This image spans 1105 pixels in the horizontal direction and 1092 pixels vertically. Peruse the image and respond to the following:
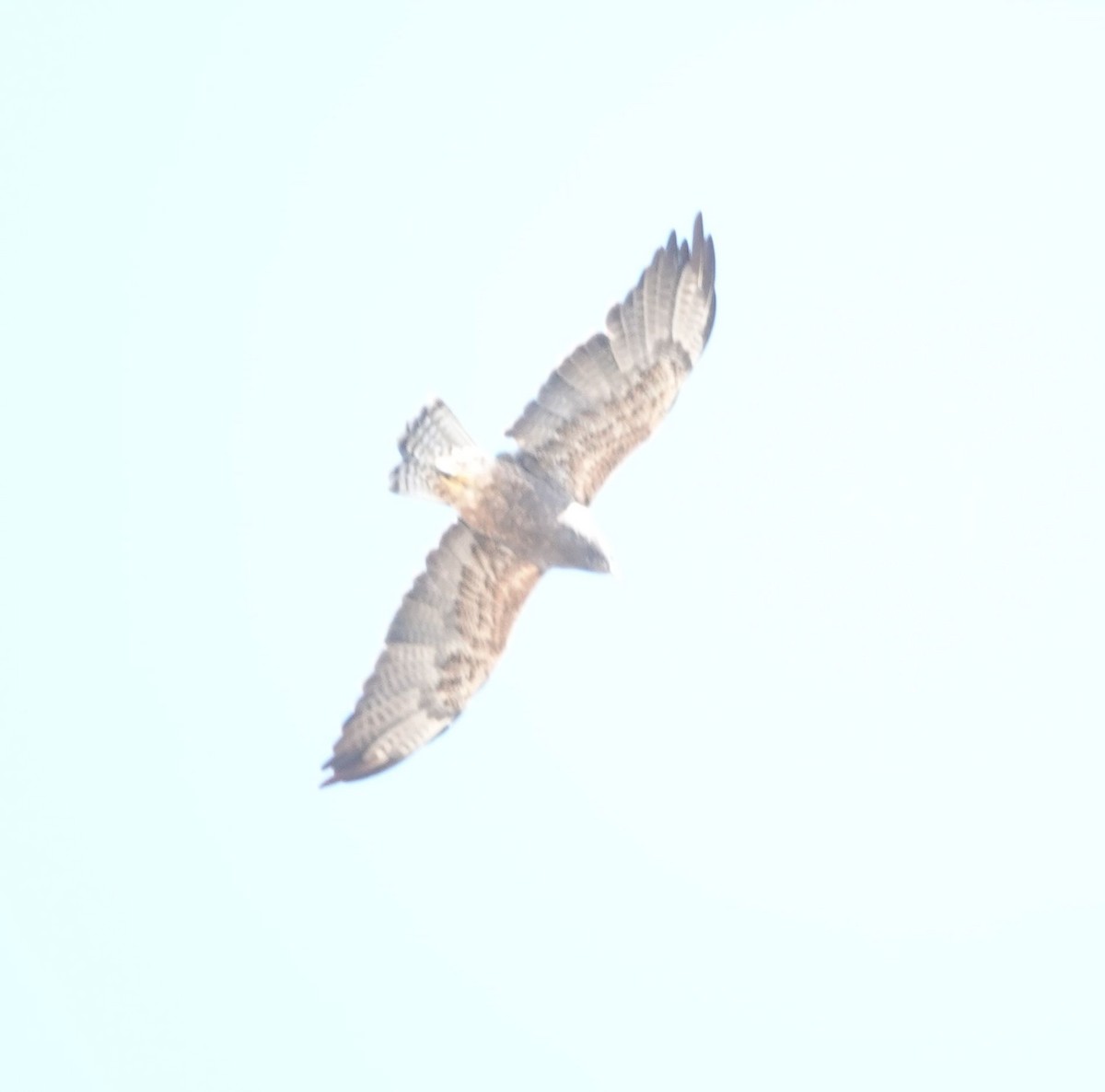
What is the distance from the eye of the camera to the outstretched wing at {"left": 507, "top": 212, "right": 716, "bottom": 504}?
963cm

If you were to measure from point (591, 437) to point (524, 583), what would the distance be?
997mm

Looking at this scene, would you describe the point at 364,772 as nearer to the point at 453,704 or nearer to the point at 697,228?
the point at 453,704

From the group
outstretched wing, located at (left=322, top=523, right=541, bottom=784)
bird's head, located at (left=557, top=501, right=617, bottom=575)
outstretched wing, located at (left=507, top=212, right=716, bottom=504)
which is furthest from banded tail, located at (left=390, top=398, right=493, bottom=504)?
bird's head, located at (left=557, top=501, right=617, bottom=575)

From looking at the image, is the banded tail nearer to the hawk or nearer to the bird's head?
the hawk

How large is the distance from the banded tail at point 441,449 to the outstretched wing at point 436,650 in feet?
1.43

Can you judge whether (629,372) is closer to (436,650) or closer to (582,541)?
(582,541)

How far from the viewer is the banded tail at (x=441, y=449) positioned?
9797 millimetres

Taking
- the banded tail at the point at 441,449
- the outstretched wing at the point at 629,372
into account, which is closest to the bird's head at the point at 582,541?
the outstretched wing at the point at 629,372

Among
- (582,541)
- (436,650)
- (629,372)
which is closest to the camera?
(629,372)

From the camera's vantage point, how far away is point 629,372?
964cm

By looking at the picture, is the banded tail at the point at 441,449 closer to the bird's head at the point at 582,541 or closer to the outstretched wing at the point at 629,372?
the outstretched wing at the point at 629,372

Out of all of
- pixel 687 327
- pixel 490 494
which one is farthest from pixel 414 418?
pixel 687 327

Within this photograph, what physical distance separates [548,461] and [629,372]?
2.24 ft

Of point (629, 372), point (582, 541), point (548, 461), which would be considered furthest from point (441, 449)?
point (629, 372)
